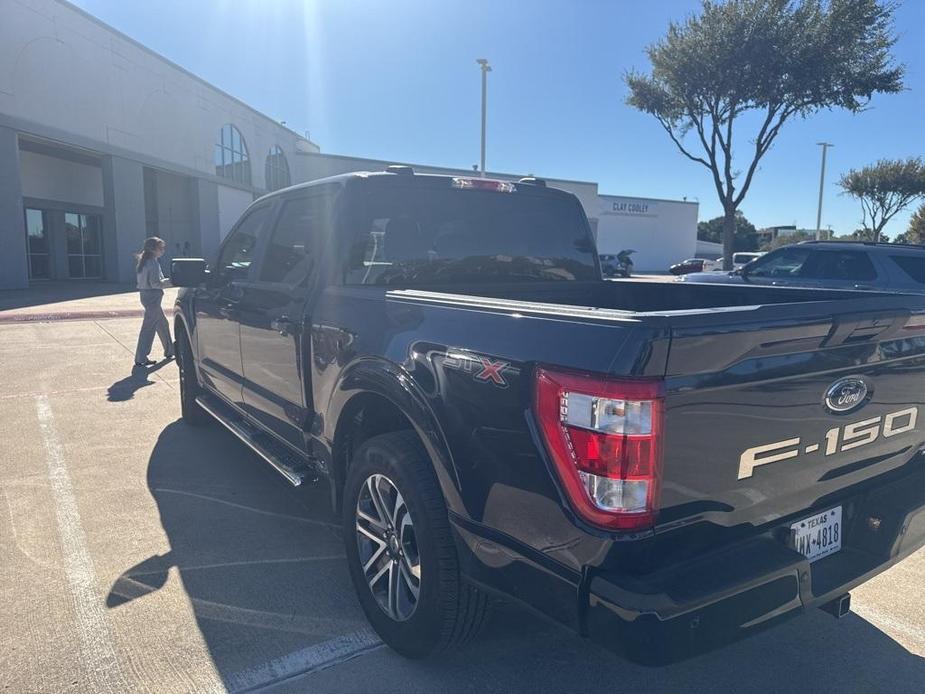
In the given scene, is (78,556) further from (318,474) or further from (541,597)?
(541,597)

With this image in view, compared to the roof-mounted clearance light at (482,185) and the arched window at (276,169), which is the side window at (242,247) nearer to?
the roof-mounted clearance light at (482,185)

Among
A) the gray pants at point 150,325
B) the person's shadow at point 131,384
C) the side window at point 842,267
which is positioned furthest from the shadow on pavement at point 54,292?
the side window at point 842,267

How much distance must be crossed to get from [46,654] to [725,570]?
2.66m

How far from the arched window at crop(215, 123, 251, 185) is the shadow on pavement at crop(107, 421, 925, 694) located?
100 ft

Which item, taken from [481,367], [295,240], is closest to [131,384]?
[295,240]

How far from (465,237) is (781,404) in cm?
211

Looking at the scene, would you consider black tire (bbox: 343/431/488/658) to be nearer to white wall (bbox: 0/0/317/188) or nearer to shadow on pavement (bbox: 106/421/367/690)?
shadow on pavement (bbox: 106/421/367/690)

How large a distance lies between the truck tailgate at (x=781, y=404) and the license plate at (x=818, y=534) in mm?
51

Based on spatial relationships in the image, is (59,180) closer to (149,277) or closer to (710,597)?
(149,277)

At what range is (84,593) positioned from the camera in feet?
10.7

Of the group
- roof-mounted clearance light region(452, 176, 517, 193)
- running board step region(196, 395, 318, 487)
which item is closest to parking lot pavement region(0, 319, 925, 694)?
running board step region(196, 395, 318, 487)

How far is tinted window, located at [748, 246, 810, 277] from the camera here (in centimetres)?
981

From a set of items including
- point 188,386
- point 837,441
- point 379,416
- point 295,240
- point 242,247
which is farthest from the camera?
point 188,386

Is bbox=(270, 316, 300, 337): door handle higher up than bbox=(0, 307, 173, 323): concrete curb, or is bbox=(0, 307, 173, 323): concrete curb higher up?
bbox=(270, 316, 300, 337): door handle
